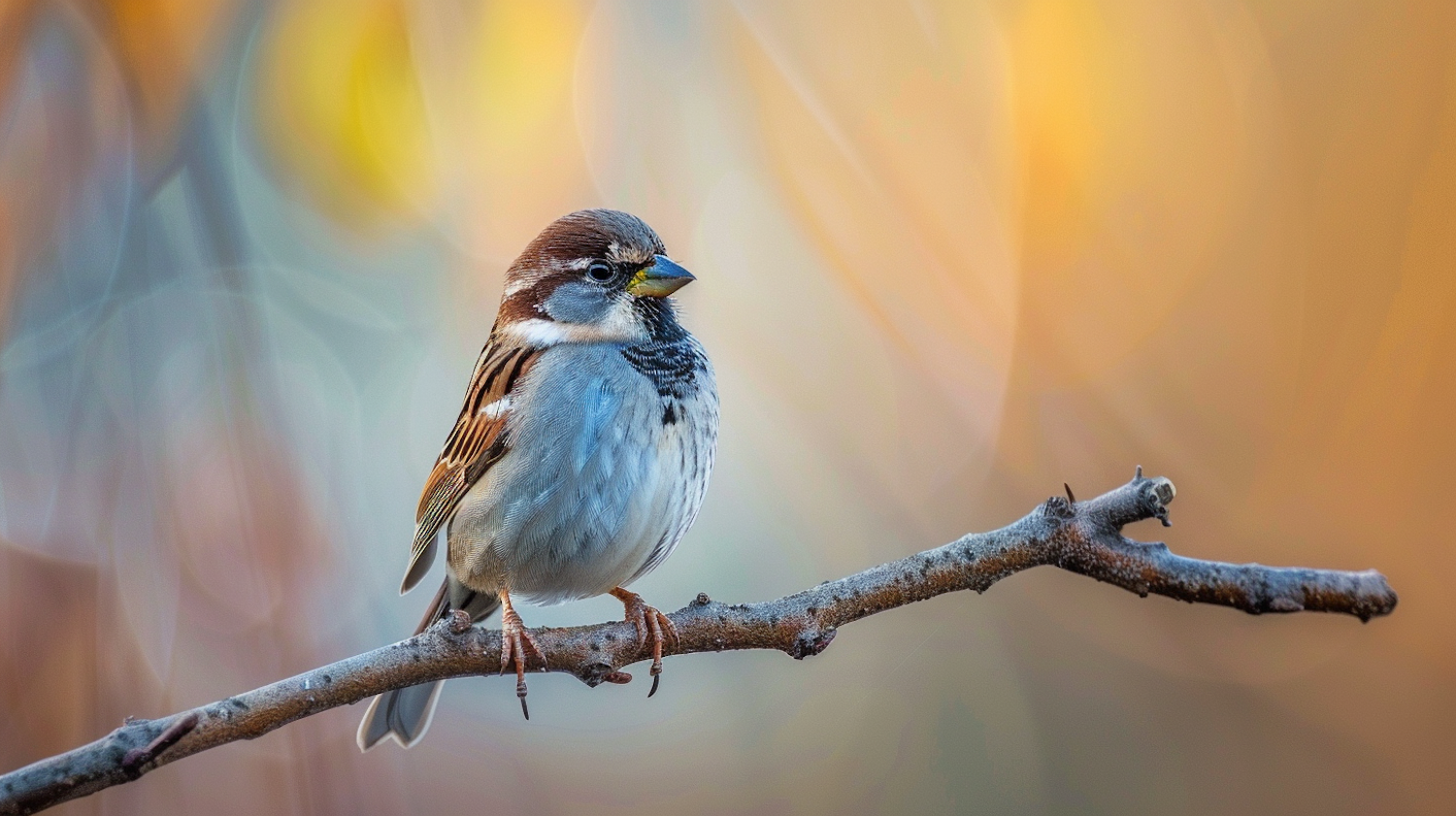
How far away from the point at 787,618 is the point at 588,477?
513 mm

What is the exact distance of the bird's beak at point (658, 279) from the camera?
6.63ft

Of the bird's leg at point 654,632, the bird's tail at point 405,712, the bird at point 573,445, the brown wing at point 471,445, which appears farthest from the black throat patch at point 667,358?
the bird's tail at point 405,712

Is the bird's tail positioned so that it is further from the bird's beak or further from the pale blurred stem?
the bird's beak

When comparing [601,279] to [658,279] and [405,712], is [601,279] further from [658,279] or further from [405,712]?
[405,712]

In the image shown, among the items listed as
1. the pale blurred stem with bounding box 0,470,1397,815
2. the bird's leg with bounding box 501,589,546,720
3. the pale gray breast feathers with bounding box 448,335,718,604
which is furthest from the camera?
the pale gray breast feathers with bounding box 448,335,718,604

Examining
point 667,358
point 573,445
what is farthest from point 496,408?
point 667,358

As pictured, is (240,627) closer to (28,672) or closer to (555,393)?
(28,672)

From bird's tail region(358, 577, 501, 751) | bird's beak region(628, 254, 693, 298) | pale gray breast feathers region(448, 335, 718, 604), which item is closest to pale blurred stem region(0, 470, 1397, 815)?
pale gray breast feathers region(448, 335, 718, 604)

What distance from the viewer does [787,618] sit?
1.54 meters

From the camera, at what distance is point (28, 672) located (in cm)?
215

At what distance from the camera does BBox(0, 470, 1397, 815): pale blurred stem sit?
1212mm

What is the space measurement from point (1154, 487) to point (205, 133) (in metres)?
2.39

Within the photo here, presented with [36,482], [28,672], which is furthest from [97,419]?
[28,672]

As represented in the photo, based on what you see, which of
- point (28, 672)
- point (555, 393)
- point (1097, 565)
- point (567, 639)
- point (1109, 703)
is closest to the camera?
point (1097, 565)
